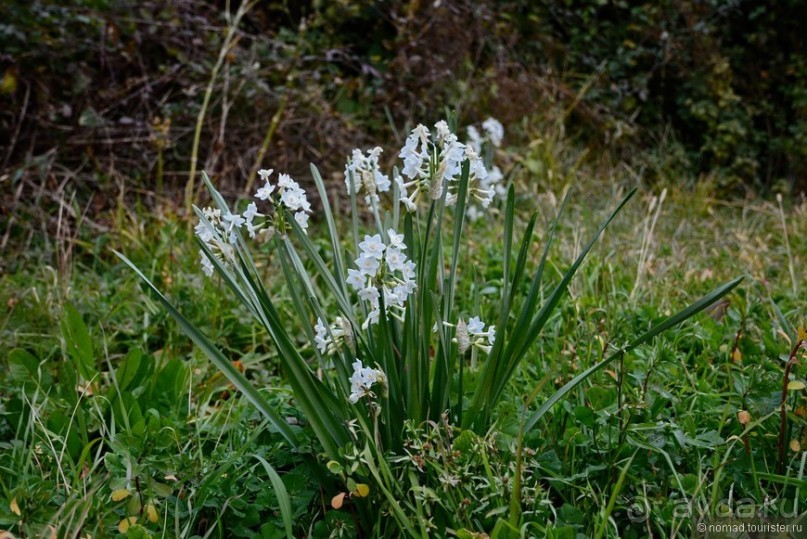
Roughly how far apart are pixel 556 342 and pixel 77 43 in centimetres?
310

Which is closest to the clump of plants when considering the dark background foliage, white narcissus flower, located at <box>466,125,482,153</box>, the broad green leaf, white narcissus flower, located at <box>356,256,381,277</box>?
white narcissus flower, located at <box>356,256,381,277</box>

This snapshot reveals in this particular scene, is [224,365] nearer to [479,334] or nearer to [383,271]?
[383,271]

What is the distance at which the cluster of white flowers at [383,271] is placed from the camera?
4.27ft

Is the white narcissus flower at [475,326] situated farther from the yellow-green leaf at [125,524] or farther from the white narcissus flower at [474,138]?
the white narcissus flower at [474,138]

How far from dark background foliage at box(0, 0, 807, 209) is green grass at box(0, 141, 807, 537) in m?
1.08

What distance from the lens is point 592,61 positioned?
20.0 feet

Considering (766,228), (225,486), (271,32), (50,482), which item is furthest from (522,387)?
(271,32)

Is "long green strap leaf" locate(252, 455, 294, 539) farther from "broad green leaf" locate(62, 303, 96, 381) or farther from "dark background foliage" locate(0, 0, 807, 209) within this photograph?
"dark background foliage" locate(0, 0, 807, 209)

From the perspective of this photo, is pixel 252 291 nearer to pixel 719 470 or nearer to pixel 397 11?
pixel 719 470

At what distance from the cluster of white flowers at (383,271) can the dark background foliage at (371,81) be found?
4.52 feet

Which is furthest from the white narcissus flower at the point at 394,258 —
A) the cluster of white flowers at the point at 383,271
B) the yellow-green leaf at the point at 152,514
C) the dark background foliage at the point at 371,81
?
the dark background foliage at the point at 371,81

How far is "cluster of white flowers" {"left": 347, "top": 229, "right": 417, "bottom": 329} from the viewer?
1.30 meters

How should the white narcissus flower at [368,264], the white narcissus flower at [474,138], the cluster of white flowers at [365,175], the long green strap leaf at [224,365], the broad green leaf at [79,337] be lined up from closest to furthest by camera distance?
the white narcissus flower at [368,264], the long green strap leaf at [224,365], the cluster of white flowers at [365,175], the broad green leaf at [79,337], the white narcissus flower at [474,138]

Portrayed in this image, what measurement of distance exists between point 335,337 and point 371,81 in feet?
12.6
